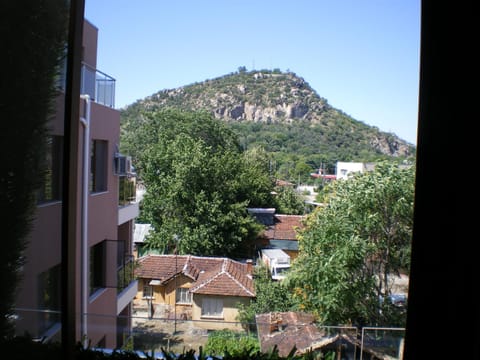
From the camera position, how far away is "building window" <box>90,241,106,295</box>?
6.34 m

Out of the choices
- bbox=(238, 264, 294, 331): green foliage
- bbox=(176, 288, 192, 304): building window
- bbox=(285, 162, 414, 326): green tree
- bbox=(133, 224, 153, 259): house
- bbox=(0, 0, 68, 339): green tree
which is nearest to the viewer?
bbox=(0, 0, 68, 339): green tree

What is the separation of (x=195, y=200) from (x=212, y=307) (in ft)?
19.7

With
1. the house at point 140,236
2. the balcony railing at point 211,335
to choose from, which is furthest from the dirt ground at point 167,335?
the house at point 140,236

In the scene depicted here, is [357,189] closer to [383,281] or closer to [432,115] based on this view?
[383,281]

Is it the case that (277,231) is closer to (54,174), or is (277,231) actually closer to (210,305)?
(210,305)

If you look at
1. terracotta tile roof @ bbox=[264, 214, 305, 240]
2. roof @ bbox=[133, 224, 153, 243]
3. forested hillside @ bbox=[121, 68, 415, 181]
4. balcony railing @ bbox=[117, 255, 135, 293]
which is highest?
forested hillside @ bbox=[121, 68, 415, 181]

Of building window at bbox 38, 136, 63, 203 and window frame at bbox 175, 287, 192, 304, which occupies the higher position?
building window at bbox 38, 136, 63, 203

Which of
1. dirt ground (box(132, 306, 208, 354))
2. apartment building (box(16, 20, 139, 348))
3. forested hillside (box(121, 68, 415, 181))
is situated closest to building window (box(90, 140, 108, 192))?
apartment building (box(16, 20, 139, 348))

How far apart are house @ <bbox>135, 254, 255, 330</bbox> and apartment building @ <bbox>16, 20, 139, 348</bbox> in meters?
4.53

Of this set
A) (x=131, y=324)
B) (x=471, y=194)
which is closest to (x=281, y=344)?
(x=131, y=324)

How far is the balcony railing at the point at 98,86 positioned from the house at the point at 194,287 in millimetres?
7485

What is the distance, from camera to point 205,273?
1430 cm

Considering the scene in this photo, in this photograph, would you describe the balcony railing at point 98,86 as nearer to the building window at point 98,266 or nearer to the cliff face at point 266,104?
the building window at point 98,266

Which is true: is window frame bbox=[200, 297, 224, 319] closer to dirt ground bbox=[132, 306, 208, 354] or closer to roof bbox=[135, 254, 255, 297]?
roof bbox=[135, 254, 255, 297]
